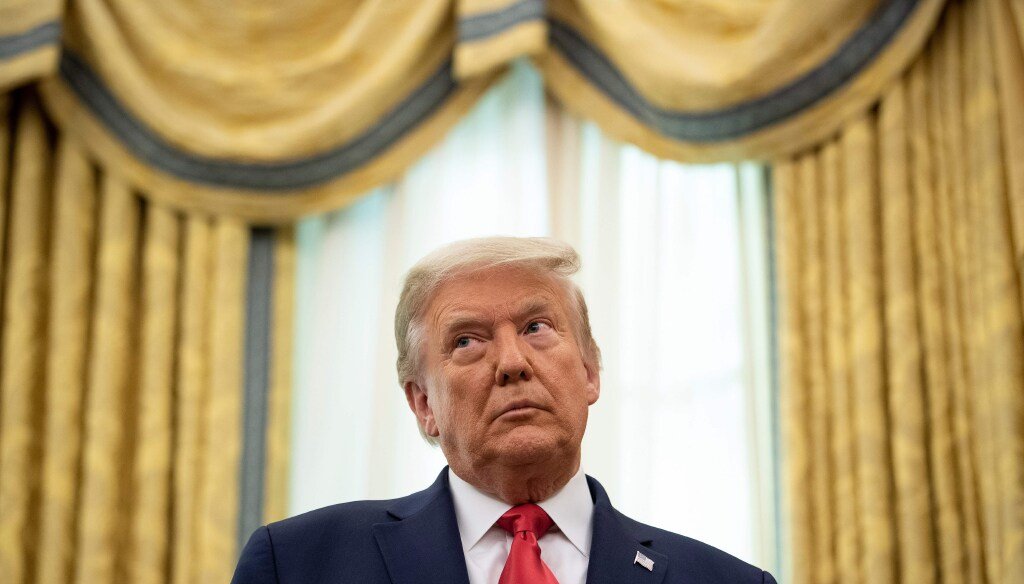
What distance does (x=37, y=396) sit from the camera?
12.0ft

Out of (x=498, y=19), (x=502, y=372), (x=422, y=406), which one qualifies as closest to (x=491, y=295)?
(x=502, y=372)

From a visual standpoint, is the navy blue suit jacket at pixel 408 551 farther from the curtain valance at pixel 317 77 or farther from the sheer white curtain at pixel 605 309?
the curtain valance at pixel 317 77

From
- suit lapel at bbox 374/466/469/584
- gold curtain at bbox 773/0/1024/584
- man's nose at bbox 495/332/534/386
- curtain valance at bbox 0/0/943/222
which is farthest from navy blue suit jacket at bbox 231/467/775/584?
curtain valance at bbox 0/0/943/222

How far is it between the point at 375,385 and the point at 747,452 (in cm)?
109

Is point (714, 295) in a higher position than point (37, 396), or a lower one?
higher

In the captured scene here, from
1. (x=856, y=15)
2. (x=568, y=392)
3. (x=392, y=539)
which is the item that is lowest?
(x=392, y=539)

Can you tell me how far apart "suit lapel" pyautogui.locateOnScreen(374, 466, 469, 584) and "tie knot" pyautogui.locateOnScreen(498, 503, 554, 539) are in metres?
0.09

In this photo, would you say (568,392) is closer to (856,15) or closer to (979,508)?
(979,508)

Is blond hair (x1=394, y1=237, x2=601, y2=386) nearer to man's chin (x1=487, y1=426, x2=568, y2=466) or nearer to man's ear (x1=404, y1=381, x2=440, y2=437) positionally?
man's ear (x1=404, y1=381, x2=440, y2=437)

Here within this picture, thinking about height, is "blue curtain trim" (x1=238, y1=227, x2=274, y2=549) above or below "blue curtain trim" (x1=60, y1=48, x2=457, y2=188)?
below

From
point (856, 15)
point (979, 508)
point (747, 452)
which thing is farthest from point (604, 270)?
point (979, 508)

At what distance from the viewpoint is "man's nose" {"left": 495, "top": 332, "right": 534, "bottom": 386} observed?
216 centimetres

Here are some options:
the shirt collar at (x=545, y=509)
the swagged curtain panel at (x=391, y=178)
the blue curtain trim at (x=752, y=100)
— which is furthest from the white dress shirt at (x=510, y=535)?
the blue curtain trim at (x=752, y=100)

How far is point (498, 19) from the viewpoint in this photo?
3.69 metres
